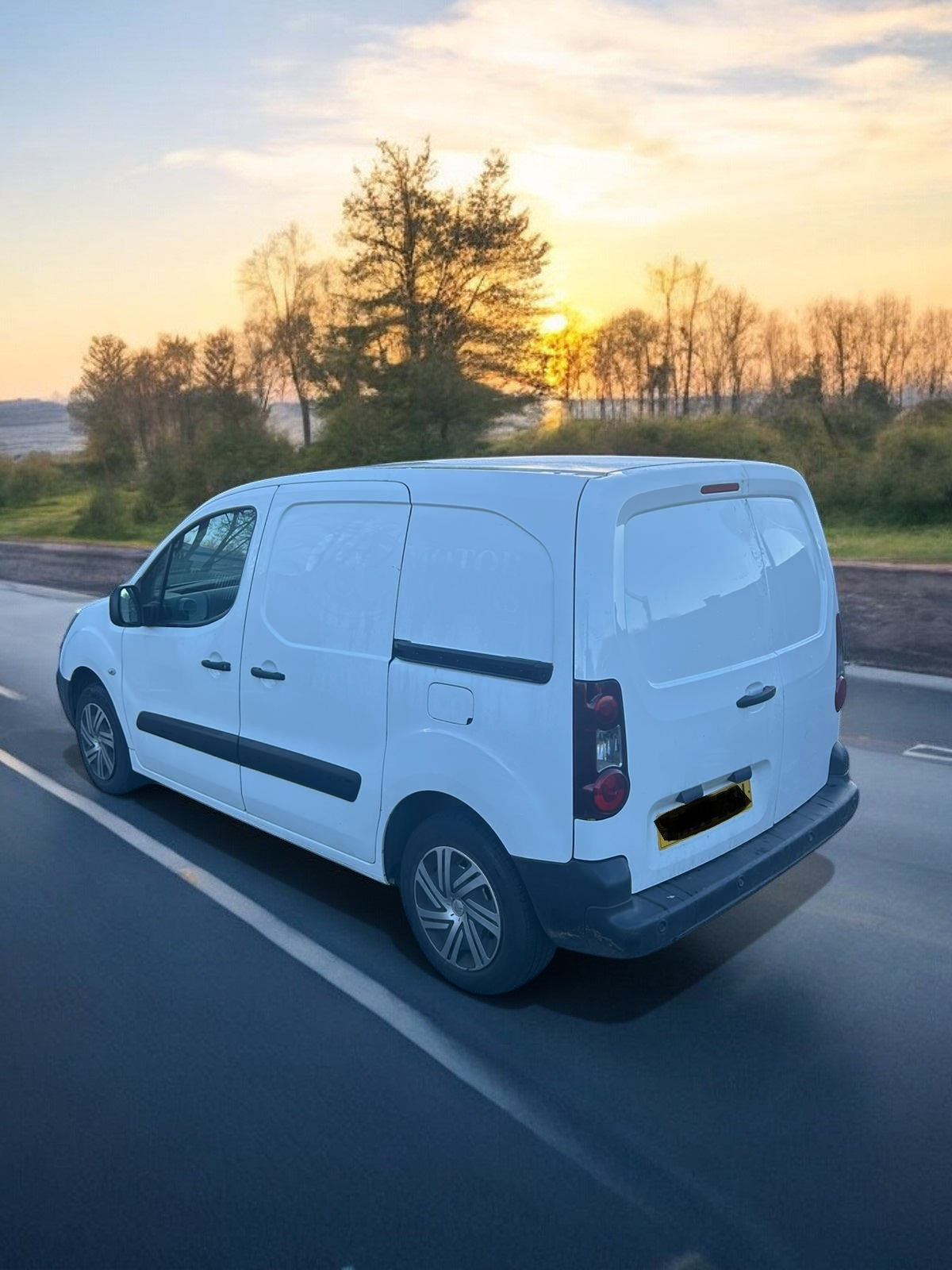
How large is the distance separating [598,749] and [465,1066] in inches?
44.9

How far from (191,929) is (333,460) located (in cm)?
3294

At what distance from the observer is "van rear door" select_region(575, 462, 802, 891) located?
11.6 feet

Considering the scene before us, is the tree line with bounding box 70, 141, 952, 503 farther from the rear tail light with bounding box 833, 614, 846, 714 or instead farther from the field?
the rear tail light with bounding box 833, 614, 846, 714

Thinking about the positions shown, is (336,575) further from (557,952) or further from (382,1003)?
(557,952)

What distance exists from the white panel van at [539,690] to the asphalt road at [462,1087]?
39cm

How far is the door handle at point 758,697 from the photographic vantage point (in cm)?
400

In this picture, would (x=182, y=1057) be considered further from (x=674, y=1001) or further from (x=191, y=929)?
(x=674, y=1001)

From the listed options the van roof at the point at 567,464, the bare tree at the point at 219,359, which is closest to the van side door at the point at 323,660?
the van roof at the point at 567,464

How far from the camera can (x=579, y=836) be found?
3.58 metres

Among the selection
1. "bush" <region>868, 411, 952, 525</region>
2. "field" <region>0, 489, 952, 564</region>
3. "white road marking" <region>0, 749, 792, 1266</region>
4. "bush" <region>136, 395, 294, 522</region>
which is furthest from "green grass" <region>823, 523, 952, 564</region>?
"bush" <region>136, 395, 294, 522</region>

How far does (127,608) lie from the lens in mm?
5801

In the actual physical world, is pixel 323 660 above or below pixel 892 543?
above

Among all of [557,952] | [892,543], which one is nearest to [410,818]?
[557,952]

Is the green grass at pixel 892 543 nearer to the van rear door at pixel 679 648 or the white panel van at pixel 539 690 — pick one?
the white panel van at pixel 539 690
